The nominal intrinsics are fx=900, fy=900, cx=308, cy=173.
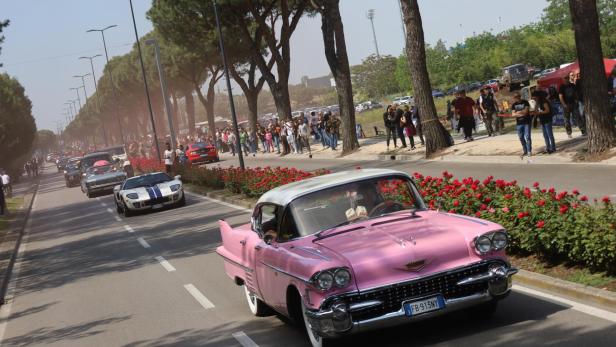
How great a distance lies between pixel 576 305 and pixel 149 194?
20.0 m

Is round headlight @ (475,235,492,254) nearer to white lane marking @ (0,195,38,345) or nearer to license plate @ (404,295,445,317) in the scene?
license plate @ (404,295,445,317)

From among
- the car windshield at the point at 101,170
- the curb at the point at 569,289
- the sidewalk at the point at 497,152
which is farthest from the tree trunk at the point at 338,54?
the curb at the point at 569,289

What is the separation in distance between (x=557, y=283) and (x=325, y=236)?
225 centimetres

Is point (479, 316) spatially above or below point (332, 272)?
below

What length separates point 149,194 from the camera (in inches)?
1042

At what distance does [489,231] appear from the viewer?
286 inches

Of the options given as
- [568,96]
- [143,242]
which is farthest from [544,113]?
[143,242]

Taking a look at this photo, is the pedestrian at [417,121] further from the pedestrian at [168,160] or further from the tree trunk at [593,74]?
the tree trunk at [593,74]

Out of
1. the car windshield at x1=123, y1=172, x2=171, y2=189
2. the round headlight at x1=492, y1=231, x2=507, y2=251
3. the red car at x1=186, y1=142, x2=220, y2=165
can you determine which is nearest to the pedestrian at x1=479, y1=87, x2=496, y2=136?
the car windshield at x1=123, y1=172, x2=171, y2=189

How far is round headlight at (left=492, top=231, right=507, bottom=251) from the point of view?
23.8 ft

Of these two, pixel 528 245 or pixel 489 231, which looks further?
pixel 528 245

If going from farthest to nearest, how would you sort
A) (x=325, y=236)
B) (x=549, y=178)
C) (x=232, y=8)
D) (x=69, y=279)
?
1. (x=232, y=8)
2. (x=549, y=178)
3. (x=69, y=279)
4. (x=325, y=236)

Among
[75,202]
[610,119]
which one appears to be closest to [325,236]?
[610,119]

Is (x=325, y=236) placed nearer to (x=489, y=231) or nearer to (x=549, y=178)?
(x=489, y=231)
